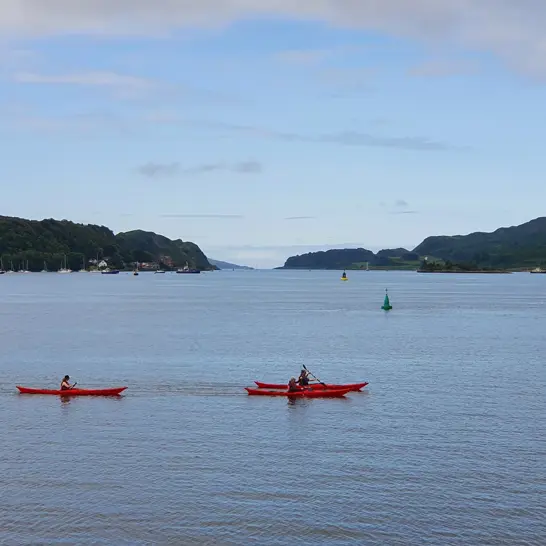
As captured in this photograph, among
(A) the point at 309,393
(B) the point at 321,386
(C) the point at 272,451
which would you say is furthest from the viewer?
(B) the point at 321,386

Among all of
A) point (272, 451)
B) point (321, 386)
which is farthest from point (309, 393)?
point (272, 451)

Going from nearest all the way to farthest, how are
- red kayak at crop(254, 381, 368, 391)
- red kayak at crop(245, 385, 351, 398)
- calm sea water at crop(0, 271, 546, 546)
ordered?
calm sea water at crop(0, 271, 546, 546) < red kayak at crop(245, 385, 351, 398) < red kayak at crop(254, 381, 368, 391)

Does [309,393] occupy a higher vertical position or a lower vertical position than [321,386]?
lower

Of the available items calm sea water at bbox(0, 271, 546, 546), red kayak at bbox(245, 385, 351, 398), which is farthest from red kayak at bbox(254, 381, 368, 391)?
calm sea water at bbox(0, 271, 546, 546)

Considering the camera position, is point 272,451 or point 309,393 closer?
point 272,451

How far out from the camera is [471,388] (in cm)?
6975

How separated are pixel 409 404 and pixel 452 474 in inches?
788

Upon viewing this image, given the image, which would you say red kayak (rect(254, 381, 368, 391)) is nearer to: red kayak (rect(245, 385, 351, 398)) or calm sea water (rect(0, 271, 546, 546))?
red kayak (rect(245, 385, 351, 398))

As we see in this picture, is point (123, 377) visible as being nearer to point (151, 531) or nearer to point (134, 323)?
point (151, 531)

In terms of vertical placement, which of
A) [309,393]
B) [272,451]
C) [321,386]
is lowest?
[272,451]

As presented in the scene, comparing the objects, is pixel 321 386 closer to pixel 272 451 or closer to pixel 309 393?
pixel 309 393

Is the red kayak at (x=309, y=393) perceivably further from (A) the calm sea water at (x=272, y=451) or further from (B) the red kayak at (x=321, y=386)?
(A) the calm sea water at (x=272, y=451)

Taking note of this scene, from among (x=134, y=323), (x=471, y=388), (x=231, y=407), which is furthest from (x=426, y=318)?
(x=231, y=407)

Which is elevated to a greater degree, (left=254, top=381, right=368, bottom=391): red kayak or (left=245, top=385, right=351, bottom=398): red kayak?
(left=254, top=381, right=368, bottom=391): red kayak
